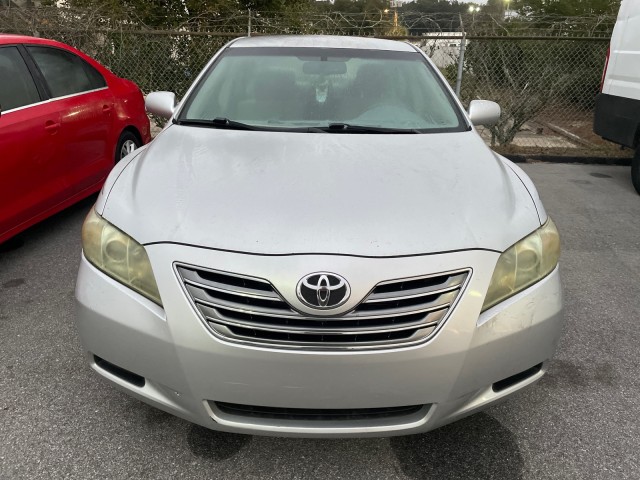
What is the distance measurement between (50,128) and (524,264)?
3.40 m

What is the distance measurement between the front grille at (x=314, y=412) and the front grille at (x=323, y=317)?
0.25m

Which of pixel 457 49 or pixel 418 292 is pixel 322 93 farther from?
pixel 457 49

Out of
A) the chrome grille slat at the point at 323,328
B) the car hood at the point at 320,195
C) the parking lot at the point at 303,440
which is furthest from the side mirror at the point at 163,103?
the chrome grille slat at the point at 323,328

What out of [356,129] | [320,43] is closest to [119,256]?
[356,129]

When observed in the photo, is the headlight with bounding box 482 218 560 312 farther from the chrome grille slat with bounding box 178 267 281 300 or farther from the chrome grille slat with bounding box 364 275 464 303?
the chrome grille slat with bounding box 178 267 281 300

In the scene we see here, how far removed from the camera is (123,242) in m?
1.82

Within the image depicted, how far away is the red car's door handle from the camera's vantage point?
12.2 feet

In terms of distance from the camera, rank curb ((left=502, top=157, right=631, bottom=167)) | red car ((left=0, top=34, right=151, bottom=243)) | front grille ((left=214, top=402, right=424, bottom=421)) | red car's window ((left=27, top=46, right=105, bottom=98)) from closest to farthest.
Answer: front grille ((left=214, top=402, right=424, bottom=421))
red car ((left=0, top=34, right=151, bottom=243))
red car's window ((left=27, top=46, right=105, bottom=98))
curb ((left=502, top=157, right=631, bottom=167))

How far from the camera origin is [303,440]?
208 cm

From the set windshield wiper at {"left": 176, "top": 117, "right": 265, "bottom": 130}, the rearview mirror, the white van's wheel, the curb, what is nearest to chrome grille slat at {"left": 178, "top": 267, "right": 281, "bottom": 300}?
windshield wiper at {"left": 176, "top": 117, "right": 265, "bottom": 130}

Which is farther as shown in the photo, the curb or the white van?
the curb

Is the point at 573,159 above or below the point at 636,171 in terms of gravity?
below

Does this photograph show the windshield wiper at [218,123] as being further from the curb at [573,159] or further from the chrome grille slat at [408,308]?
the curb at [573,159]

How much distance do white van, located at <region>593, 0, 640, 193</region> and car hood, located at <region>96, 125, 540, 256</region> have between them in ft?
12.9
